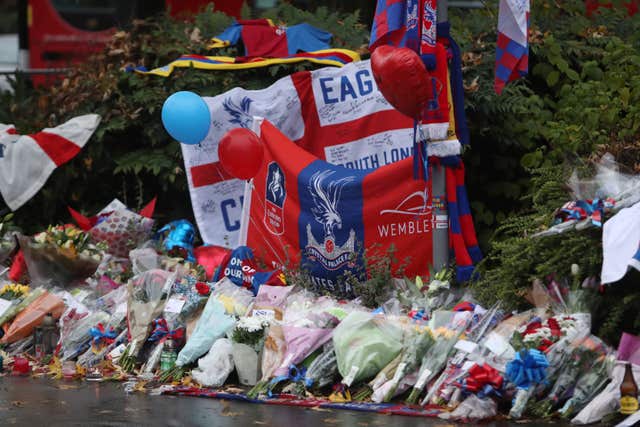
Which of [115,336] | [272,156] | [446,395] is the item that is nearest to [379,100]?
[272,156]

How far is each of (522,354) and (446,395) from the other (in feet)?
2.16

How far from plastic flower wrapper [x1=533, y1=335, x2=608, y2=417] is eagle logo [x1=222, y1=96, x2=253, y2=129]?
198 inches

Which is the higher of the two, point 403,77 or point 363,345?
point 403,77

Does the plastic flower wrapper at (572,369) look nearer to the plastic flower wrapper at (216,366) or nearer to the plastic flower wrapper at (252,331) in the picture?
the plastic flower wrapper at (252,331)

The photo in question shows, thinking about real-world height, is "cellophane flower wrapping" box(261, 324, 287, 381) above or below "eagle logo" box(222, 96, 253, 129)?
below

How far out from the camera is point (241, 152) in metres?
10.1

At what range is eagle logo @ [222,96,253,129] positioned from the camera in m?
11.3

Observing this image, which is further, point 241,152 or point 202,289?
point 241,152

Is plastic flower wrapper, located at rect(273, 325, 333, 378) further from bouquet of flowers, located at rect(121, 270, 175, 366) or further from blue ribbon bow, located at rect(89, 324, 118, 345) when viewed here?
blue ribbon bow, located at rect(89, 324, 118, 345)

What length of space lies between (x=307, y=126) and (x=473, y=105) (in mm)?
1591

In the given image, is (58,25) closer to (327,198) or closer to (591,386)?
(327,198)

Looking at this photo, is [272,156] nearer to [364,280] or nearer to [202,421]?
[364,280]

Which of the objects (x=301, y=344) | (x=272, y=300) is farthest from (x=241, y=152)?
(x=301, y=344)

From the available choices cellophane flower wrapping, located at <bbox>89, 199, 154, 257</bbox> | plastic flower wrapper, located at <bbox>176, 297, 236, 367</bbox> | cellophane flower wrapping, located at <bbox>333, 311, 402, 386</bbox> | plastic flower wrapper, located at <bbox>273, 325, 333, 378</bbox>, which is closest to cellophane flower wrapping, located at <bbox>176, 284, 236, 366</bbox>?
plastic flower wrapper, located at <bbox>176, 297, 236, 367</bbox>
